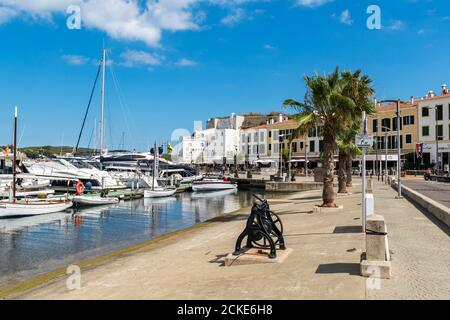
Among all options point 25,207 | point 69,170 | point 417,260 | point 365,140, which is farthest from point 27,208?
point 417,260

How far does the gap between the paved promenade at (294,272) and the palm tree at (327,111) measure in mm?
5760

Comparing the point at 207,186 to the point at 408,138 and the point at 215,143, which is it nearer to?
the point at 408,138

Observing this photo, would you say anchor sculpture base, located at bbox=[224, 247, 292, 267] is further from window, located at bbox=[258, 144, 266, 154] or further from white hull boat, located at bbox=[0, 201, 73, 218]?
window, located at bbox=[258, 144, 266, 154]

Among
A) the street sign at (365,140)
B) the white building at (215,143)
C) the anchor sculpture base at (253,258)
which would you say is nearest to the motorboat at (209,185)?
the white building at (215,143)

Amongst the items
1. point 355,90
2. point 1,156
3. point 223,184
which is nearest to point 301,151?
point 223,184

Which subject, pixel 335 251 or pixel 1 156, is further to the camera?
pixel 1 156

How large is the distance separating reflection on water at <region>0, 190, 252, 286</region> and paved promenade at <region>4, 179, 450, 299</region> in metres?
4.83

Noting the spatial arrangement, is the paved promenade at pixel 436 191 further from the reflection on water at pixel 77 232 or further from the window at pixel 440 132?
the window at pixel 440 132

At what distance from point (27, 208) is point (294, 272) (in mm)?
28790

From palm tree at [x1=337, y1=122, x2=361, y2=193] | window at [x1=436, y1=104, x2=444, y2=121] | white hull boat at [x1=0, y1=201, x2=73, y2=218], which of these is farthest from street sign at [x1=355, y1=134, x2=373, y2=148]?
window at [x1=436, y1=104, x2=444, y2=121]

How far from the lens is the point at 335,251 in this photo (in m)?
10.4
